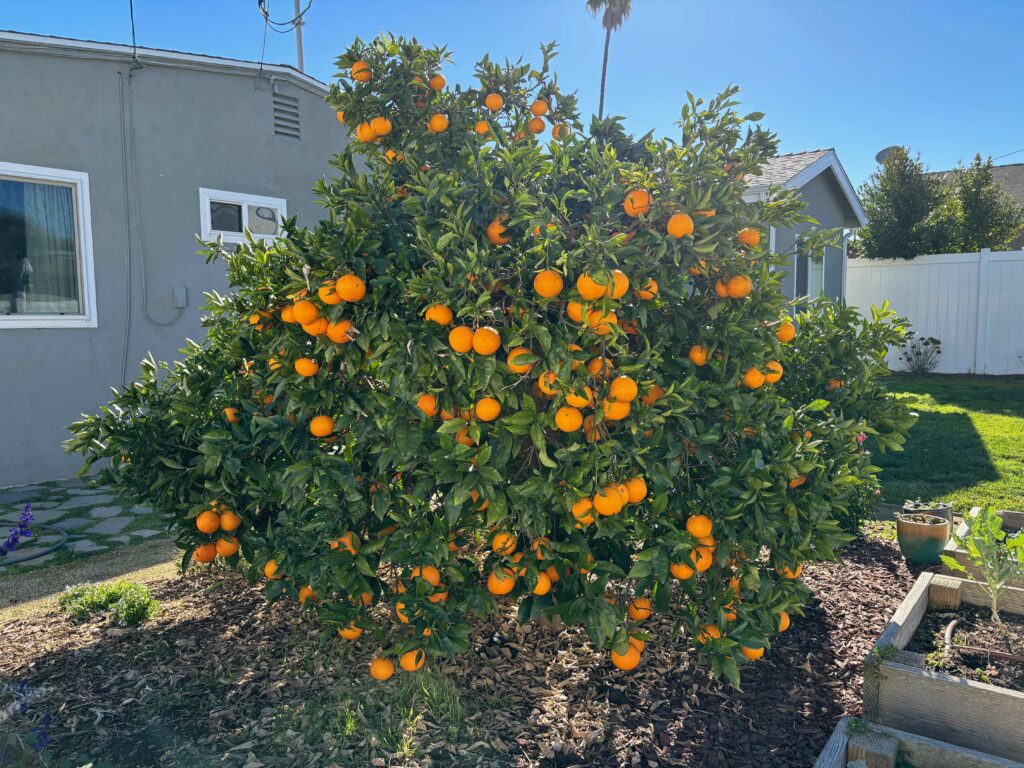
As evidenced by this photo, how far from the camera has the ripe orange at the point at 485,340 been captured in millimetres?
2164

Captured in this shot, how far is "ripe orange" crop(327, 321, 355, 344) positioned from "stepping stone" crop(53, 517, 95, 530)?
431cm

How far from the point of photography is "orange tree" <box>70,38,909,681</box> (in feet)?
7.39

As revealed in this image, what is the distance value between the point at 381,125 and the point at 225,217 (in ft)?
19.3

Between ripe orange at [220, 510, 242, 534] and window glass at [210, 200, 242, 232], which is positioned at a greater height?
window glass at [210, 200, 242, 232]

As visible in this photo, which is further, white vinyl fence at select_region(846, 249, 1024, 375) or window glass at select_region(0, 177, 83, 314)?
white vinyl fence at select_region(846, 249, 1024, 375)

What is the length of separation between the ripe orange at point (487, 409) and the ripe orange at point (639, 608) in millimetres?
902

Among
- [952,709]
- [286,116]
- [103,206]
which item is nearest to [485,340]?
[952,709]

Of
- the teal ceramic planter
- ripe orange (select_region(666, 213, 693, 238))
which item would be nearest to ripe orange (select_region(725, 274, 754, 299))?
ripe orange (select_region(666, 213, 693, 238))

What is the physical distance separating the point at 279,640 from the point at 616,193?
2.37 m

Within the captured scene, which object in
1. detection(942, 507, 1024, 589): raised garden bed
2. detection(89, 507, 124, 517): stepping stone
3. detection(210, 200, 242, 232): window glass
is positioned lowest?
detection(89, 507, 124, 517): stepping stone

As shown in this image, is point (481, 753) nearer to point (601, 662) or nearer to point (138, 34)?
point (601, 662)

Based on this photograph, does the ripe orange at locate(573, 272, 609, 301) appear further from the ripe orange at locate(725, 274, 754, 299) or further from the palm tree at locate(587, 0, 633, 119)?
the palm tree at locate(587, 0, 633, 119)

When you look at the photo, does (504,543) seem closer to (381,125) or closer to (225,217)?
(381,125)

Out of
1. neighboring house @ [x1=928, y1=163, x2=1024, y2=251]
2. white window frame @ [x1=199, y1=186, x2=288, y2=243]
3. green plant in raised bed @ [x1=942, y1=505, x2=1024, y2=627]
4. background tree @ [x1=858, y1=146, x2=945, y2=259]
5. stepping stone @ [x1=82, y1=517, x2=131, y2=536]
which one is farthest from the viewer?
neighboring house @ [x1=928, y1=163, x2=1024, y2=251]
